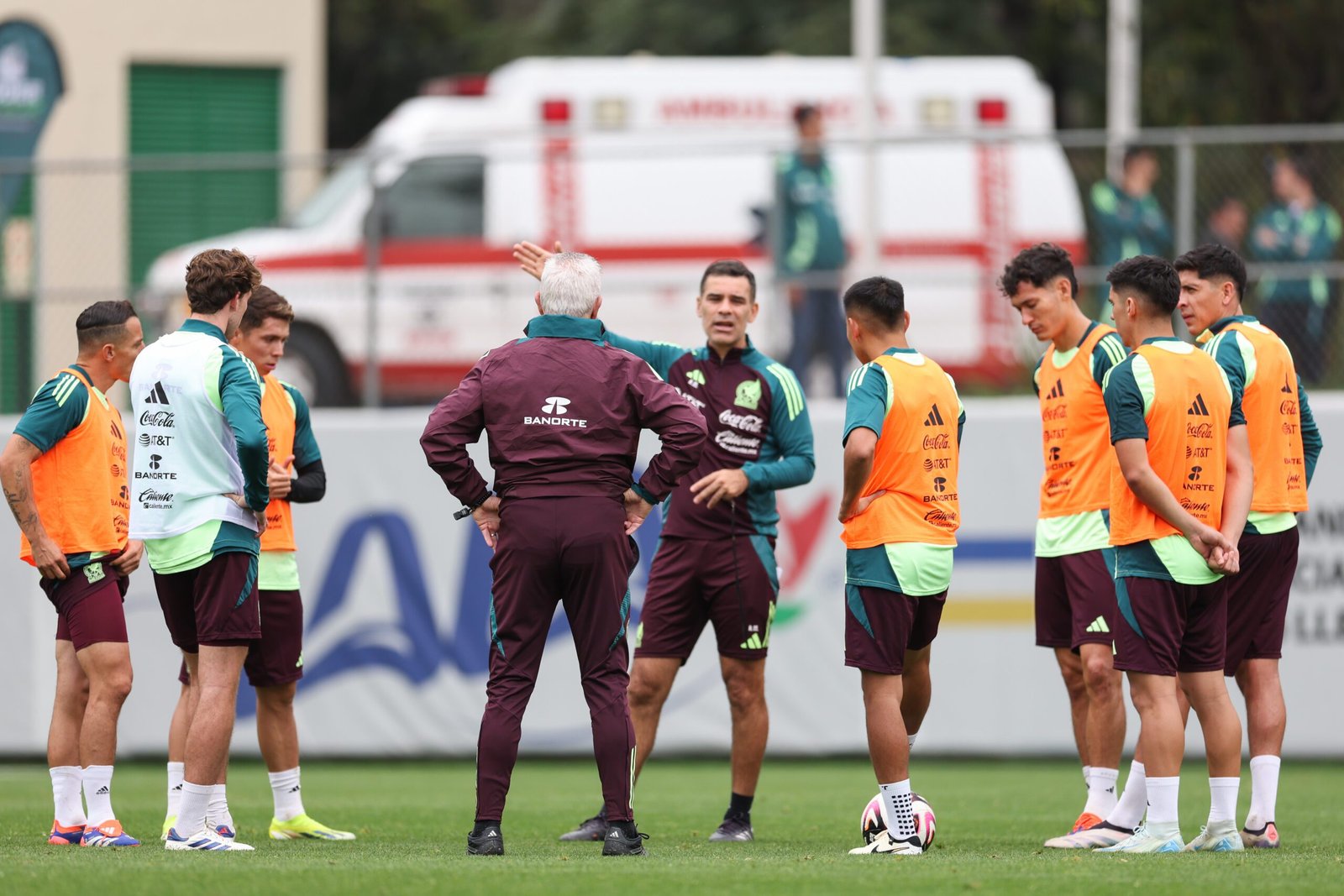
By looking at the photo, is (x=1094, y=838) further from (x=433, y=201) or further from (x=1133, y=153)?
(x=433, y=201)

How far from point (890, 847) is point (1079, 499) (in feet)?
6.07

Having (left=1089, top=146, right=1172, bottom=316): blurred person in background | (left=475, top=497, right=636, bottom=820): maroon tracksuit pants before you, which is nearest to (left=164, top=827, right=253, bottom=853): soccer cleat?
(left=475, top=497, right=636, bottom=820): maroon tracksuit pants

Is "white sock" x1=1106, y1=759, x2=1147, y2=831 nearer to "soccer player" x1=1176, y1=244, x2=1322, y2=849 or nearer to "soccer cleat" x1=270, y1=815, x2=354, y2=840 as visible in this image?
"soccer player" x1=1176, y1=244, x2=1322, y2=849

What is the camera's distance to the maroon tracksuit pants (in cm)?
732

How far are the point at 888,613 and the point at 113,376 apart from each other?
3.46 m

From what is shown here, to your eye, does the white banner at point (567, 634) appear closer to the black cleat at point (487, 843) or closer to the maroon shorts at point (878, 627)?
the maroon shorts at point (878, 627)

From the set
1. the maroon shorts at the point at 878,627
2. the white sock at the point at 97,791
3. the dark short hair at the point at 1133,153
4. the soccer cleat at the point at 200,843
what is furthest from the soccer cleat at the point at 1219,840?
the dark short hair at the point at 1133,153

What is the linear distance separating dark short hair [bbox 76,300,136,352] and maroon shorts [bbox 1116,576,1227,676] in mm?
4290

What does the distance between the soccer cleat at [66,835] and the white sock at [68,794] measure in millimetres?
15

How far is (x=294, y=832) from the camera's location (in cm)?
848

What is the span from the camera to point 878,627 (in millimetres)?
7742

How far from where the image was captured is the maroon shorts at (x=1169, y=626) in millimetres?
7488

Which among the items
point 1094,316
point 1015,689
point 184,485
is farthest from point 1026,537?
point 184,485

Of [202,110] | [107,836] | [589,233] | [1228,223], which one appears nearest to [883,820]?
[107,836]
